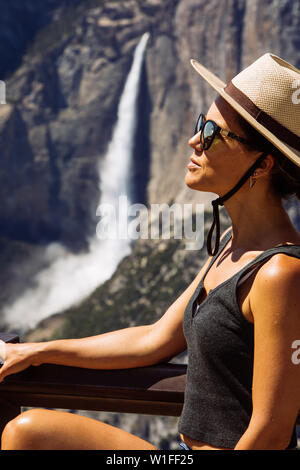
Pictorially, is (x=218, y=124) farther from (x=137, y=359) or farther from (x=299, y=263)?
(x=137, y=359)

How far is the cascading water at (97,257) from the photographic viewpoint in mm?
55531

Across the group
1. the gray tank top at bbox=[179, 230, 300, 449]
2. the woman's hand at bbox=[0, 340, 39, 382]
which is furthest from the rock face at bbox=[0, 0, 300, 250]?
the gray tank top at bbox=[179, 230, 300, 449]

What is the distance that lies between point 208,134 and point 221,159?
11 centimetres

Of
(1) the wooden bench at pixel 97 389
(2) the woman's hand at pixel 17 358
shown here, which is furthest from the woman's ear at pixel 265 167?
(2) the woman's hand at pixel 17 358

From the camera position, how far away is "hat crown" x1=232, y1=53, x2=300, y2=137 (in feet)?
7.68

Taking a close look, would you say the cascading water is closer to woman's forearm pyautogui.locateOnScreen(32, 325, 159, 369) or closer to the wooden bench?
woman's forearm pyautogui.locateOnScreen(32, 325, 159, 369)

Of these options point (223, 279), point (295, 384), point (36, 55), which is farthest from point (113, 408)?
point (36, 55)

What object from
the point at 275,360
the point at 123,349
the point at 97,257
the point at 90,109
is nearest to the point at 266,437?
the point at 275,360

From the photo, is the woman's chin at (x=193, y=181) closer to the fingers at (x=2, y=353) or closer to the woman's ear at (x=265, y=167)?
the woman's ear at (x=265, y=167)

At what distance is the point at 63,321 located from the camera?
176 ft

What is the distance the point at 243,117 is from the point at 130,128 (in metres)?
54.1

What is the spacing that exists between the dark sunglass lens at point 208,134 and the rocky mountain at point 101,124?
140 ft

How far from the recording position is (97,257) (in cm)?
5775

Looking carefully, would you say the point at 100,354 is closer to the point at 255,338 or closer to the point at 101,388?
the point at 101,388
